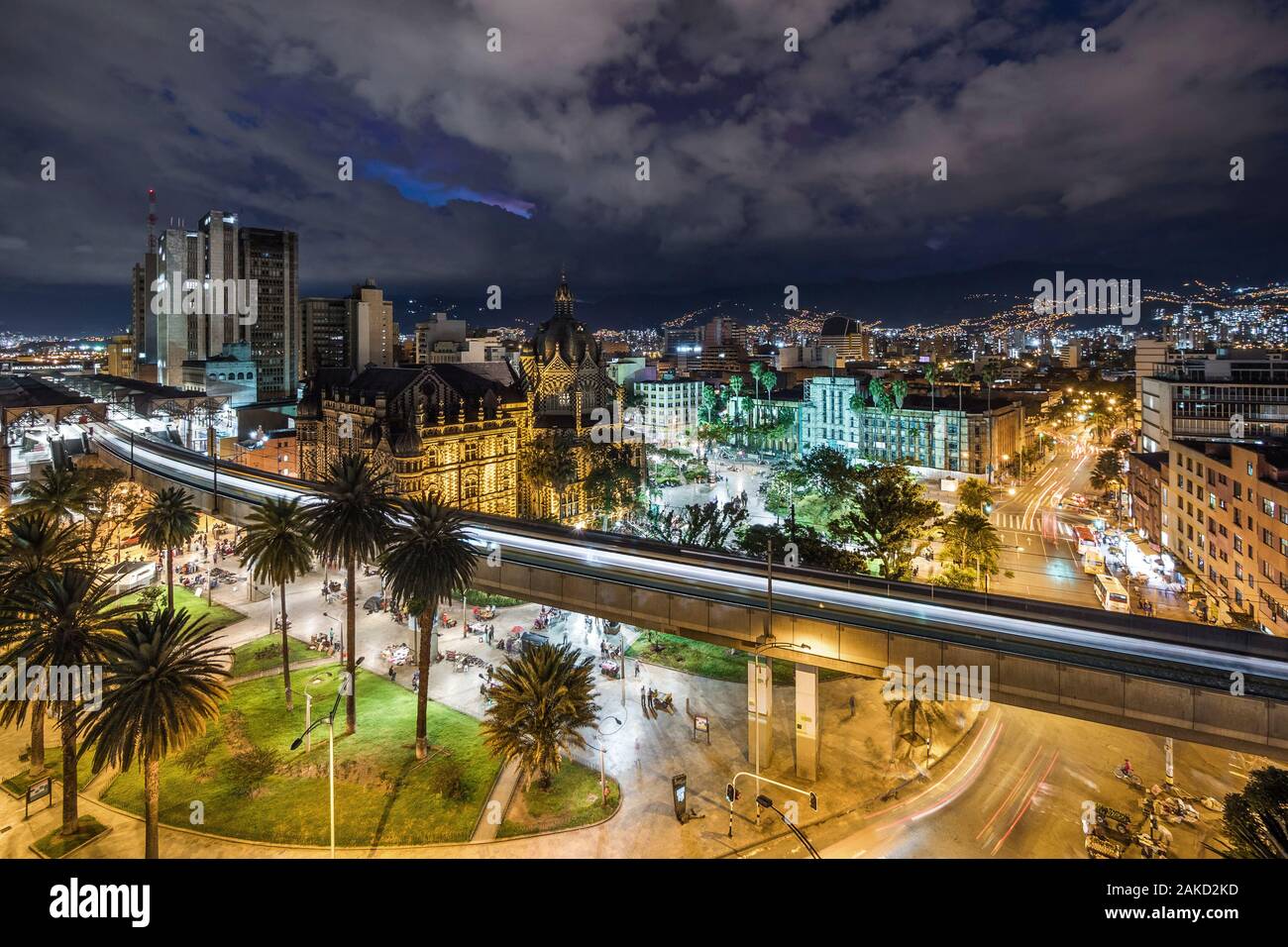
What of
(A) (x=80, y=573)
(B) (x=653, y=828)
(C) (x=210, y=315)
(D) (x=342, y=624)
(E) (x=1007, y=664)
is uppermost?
(C) (x=210, y=315)

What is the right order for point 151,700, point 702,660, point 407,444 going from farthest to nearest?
point 407,444 → point 702,660 → point 151,700

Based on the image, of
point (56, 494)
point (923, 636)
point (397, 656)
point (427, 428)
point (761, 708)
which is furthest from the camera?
point (427, 428)

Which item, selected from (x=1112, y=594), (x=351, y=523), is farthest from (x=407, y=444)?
(x=1112, y=594)

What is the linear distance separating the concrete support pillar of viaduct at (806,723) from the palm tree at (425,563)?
19.5 m

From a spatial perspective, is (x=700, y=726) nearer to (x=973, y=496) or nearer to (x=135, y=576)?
(x=973, y=496)

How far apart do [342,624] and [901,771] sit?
151ft

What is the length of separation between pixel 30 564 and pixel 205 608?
30184mm

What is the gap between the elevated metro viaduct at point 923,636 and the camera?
23844 mm

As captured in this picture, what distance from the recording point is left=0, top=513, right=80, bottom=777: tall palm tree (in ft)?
90.5

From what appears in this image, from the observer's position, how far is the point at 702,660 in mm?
51094

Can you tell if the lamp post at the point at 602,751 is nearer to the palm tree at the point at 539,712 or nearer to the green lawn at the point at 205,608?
the palm tree at the point at 539,712
